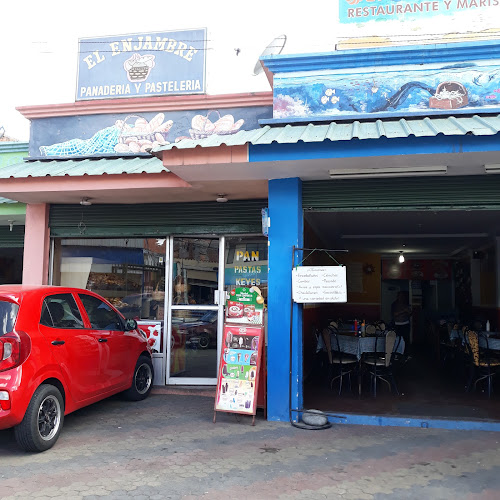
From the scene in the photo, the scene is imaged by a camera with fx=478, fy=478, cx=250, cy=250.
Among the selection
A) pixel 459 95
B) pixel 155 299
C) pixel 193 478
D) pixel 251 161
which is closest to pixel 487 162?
pixel 459 95

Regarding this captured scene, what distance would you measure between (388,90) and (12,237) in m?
7.19

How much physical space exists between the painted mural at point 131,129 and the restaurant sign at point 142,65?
0.51m

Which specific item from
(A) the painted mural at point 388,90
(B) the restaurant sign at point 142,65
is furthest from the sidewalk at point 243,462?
(B) the restaurant sign at point 142,65

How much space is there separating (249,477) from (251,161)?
3.20 metres

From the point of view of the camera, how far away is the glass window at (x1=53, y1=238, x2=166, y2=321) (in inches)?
310

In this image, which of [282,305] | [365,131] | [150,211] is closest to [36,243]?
[150,211]

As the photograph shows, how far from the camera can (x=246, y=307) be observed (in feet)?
19.9

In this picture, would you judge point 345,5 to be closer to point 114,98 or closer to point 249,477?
point 114,98

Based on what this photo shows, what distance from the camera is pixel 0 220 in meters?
8.69

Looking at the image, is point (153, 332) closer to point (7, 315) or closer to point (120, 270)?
point (120, 270)

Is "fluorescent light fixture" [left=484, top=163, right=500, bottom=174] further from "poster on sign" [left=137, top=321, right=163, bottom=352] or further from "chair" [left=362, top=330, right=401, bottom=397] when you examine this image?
"poster on sign" [left=137, top=321, right=163, bottom=352]

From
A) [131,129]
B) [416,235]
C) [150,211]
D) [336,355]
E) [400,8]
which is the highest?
[400,8]

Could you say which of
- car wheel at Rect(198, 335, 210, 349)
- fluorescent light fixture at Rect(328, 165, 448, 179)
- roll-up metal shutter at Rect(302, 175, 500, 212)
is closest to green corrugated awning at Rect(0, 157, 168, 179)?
roll-up metal shutter at Rect(302, 175, 500, 212)

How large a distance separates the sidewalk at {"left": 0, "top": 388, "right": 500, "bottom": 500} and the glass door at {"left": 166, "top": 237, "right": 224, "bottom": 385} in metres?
1.64
